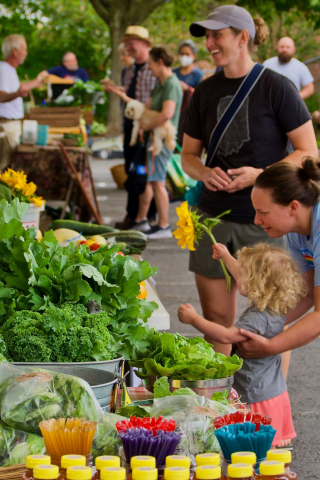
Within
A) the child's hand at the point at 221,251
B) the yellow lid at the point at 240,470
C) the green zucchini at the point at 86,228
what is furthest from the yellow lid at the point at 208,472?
the green zucchini at the point at 86,228

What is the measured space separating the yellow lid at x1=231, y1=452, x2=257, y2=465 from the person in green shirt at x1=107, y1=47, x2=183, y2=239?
691 centimetres

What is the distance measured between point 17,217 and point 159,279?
4796 mm

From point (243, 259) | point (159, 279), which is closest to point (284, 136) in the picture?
point (243, 259)

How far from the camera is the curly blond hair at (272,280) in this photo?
296cm

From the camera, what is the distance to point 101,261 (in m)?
2.25

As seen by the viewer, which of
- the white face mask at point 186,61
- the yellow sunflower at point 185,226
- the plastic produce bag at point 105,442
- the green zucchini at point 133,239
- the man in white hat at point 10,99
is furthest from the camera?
the white face mask at point 186,61

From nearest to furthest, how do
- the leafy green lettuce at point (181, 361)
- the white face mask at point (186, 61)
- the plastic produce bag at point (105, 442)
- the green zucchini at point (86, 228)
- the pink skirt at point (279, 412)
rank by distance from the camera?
the plastic produce bag at point (105, 442) → the leafy green lettuce at point (181, 361) → the pink skirt at point (279, 412) → the green zucchini at point (86, 228) → the white face mask at point (186, 61)

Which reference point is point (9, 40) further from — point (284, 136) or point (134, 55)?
point (284, 136)

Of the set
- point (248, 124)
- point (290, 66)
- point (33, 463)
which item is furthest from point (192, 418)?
point (290, 66)

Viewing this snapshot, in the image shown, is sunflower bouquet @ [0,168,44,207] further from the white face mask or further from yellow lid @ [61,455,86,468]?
the white face mask

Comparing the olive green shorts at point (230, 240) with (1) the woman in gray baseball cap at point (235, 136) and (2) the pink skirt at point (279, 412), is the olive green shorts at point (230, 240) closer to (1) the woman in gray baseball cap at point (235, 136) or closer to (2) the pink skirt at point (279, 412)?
(1) the woman in gray baseball cap at point (235, 136)

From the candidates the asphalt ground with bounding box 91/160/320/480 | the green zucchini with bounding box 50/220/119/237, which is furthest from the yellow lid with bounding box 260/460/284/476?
the green zucchini with bounding box 50/220/119/237

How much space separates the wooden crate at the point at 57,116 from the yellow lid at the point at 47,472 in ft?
27.3

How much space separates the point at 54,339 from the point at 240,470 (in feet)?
2.68
